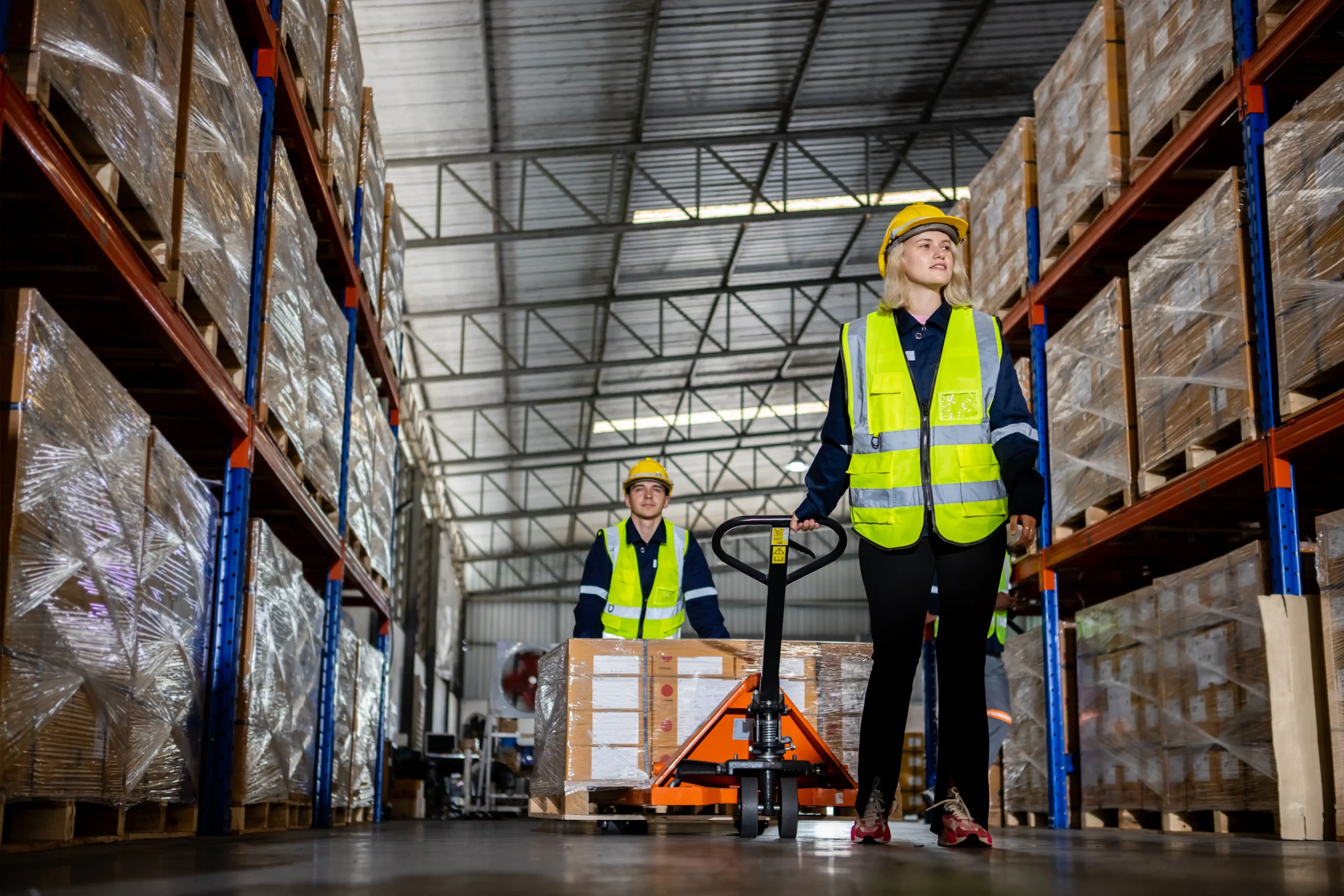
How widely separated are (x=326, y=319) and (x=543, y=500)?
19.4m

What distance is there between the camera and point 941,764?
3.75 metres

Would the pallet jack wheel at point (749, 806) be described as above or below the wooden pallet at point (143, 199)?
below

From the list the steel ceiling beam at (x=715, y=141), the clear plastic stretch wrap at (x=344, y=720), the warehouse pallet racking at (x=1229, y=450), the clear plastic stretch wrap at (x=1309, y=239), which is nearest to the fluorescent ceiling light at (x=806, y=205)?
the steel ceiling beam at (x=715, y=141)

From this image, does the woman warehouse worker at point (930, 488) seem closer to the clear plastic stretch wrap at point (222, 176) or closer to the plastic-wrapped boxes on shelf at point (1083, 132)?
the clear plastic stretch wrap at point (222, 176)

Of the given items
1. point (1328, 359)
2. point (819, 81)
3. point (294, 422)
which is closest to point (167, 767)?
point (294, 422)

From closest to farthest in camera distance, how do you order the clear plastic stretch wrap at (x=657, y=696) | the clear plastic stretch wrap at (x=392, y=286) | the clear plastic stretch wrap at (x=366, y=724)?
the clear plastic stretch wrap at (x=657, y=696) → the clear plastic stretch wrap at (x=366, y=724) → the clear plastic stretch wrap at (x=392, y=286)

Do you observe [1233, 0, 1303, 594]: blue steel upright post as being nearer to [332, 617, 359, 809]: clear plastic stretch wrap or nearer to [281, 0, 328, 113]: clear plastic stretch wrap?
[281, 0, 328, 113]: clear plastic stretch wrap

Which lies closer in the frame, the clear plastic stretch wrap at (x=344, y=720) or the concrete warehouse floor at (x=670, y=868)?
the concrete warehouse floor at (x=670, y=868)

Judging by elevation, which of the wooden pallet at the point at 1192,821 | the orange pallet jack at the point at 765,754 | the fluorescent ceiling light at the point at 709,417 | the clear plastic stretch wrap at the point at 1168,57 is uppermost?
the fluorescent ceiling light at the point at 709,417

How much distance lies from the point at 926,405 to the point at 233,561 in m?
3.49

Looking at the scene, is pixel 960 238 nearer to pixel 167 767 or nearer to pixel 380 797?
pixel 167 767

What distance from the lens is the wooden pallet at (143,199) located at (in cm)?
351

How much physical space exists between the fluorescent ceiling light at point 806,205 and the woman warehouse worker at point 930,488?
12.2 metres

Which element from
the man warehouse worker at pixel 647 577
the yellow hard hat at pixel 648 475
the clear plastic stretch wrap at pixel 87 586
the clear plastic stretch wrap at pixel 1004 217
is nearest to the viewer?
the clear plastic stretch wrap at pixel 87 586
